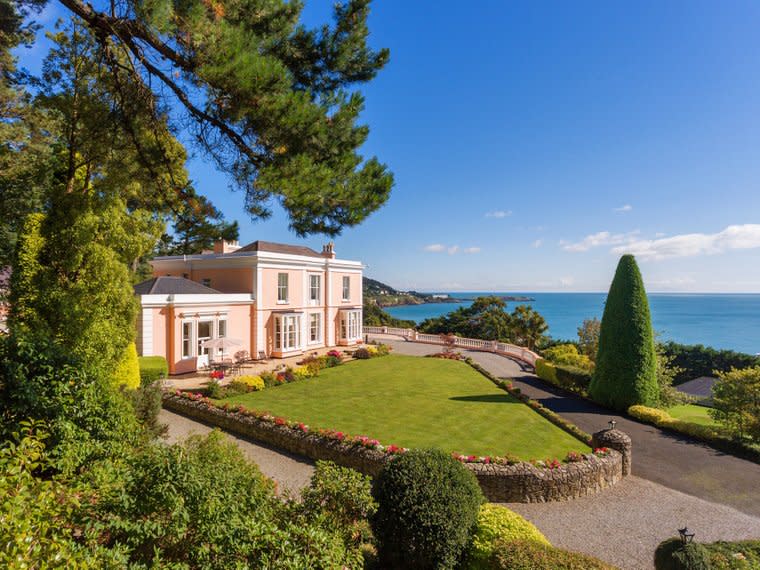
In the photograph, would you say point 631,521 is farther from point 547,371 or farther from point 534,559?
point 547,371

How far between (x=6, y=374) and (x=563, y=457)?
42.3ft

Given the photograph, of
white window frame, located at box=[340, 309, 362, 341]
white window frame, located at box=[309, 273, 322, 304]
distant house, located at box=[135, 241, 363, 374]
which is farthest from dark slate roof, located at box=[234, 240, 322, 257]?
white window frame, located at box=[340, 309, 362, 341]

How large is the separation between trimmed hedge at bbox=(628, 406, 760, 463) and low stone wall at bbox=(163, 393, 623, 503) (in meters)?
5.45

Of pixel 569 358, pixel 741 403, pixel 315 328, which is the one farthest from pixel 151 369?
pixel 569 358

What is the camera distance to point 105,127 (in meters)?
8.29

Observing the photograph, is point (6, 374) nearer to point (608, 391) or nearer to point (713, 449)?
point (713, 449)

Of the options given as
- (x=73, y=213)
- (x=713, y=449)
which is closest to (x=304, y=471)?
(x=73, y=213)

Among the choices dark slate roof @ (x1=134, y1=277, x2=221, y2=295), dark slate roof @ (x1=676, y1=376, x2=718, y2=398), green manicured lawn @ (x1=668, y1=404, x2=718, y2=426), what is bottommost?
dark slate roof @ (x1=676, y1=376, x2=718, y2=398)

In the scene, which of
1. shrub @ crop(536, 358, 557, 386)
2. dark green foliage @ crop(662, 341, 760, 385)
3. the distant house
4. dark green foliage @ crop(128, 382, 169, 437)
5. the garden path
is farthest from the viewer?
dark green foliage @ crop(662, 341, 760, 385)

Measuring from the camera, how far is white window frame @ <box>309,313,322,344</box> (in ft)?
94.7

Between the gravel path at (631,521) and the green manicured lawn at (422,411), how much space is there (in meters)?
1.87

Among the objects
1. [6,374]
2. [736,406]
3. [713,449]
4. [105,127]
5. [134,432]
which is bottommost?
[713,449]

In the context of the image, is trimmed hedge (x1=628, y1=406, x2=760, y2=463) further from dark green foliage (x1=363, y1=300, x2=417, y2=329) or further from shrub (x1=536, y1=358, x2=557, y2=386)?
dark green foliage (x1=363, y1=300, x2=417, y2=329)

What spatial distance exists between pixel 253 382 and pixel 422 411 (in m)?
8.03
